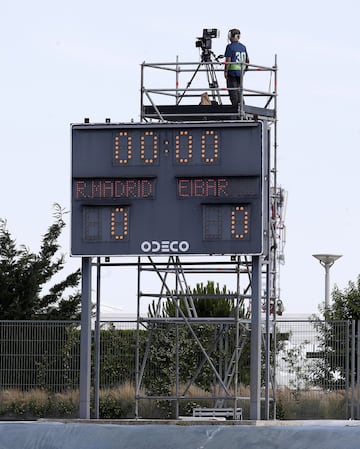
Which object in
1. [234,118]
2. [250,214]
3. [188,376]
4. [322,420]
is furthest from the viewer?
[188,376]

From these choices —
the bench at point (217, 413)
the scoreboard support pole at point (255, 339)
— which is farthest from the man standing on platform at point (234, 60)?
the bench at point (217, 413)

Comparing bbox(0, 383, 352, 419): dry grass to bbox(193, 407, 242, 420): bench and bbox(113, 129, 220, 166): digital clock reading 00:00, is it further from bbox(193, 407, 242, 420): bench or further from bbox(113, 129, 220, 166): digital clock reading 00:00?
bbox(113, 129, 220, 166): digital clock reading 00:00

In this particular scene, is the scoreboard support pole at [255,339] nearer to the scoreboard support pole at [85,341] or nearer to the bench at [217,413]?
the bench at [217,413]

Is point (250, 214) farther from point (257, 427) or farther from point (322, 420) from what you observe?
point (322, 420)

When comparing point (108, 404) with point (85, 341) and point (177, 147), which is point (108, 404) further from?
point (177, 147)

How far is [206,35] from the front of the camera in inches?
1330

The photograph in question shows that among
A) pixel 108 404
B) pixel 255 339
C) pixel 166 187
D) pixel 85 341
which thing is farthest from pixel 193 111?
pixel 108 404

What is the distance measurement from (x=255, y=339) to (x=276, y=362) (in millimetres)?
4216

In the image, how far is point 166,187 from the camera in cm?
3128

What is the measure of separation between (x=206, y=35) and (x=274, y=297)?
215 inches

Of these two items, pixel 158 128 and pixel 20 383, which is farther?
pixel 20 383

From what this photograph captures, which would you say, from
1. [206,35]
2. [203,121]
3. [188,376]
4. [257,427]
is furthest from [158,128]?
[188,376]

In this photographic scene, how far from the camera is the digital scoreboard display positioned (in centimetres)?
3102

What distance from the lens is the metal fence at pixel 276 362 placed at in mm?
35906
